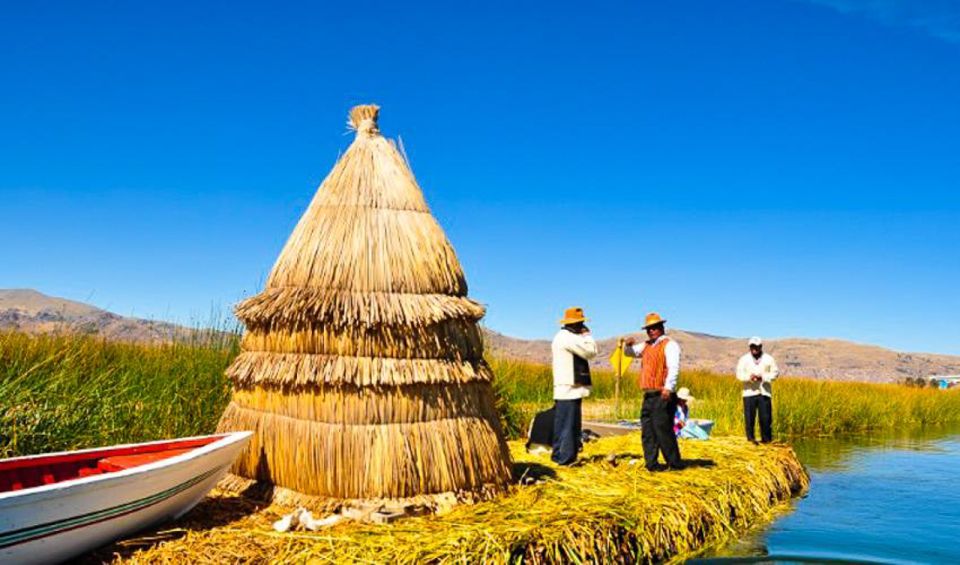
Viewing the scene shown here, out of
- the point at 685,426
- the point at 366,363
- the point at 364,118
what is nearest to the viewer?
the point at 366,363

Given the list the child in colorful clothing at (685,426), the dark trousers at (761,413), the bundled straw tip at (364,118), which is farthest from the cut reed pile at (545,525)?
the bundled straw tip at (364,118)

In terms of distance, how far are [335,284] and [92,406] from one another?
334cm

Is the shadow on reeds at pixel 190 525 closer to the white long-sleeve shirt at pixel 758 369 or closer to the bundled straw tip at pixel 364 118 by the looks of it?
the bundled straw tip at pixel 364 118

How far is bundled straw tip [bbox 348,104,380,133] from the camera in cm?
853

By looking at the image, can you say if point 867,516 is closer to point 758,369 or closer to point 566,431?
point 758,369

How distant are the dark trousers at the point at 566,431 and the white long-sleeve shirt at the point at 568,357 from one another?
0.12 meters

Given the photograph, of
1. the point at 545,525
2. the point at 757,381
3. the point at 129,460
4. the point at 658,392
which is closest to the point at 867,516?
the point at 757,381

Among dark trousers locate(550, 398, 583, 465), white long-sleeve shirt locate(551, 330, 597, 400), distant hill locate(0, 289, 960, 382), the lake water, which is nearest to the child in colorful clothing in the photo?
the lake water

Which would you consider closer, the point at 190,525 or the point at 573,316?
the point at 190,525

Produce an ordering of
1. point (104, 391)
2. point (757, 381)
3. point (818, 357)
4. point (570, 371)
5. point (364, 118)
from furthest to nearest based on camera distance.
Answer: point (818, 357) → point (757, 381) → point (570, 371) → point (104, 391) → point (364, 118)

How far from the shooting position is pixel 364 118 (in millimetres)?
8578

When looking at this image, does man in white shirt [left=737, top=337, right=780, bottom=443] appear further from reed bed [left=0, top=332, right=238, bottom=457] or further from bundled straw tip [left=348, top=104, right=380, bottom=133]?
reed bed [left=0, top=332, right=238, bottom=457]

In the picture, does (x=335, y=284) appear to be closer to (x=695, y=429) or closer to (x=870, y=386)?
(x=695, y=429)

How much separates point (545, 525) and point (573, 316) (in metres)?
3.29
